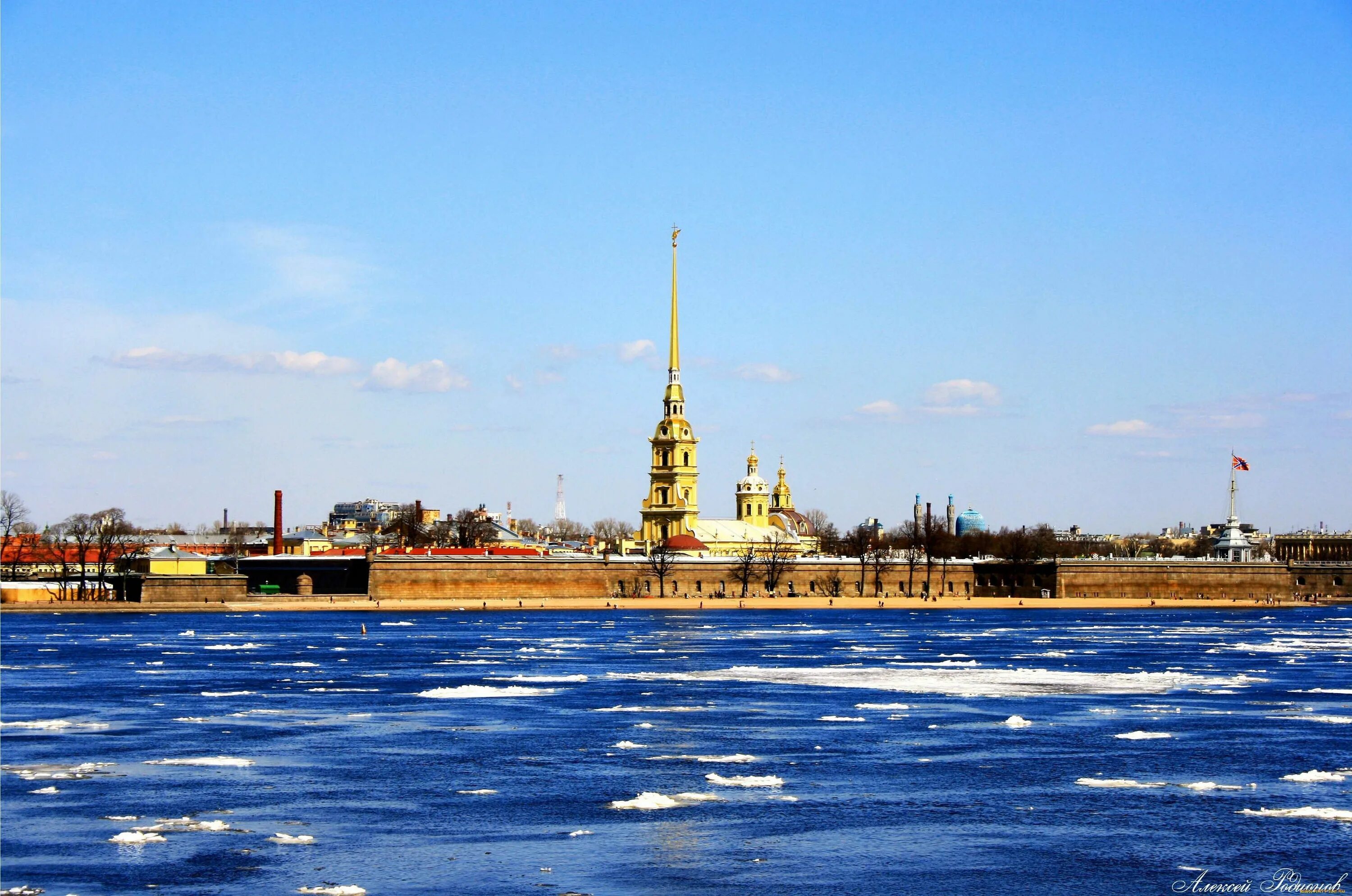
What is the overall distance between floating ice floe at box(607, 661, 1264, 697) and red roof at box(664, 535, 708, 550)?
91.9 metres

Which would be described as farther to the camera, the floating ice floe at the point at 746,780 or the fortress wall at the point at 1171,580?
the fortress wall at the point at 1171,580

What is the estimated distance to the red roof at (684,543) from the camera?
15550 centimetres

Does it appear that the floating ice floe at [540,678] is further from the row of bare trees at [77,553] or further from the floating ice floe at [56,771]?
the row of bare trees at [77,553]

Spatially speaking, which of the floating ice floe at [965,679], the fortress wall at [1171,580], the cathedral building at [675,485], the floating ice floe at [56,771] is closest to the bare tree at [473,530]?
the cathedral building at [675,485]

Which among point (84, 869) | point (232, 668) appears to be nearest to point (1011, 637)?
point (232, 668)

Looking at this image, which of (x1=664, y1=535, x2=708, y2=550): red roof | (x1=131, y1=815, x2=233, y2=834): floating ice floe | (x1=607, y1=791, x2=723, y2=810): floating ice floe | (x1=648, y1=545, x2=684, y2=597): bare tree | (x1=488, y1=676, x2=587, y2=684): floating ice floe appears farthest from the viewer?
(x1=664, y1=535, x2=708, y2=550): red roof

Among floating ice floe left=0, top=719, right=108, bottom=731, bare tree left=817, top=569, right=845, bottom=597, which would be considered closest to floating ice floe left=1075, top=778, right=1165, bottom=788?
floating ice floe left=0, top=719, right=108, bottom=731

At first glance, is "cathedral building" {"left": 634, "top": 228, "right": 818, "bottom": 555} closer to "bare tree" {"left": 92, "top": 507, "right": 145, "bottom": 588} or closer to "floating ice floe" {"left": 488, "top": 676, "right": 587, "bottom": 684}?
"bare tree" {"left": 92, "top": 507, "right": 145, "bottom": 588}

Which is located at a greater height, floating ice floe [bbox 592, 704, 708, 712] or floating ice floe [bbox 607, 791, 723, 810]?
floating ice floe [bbox 592, 704, 708, 712]

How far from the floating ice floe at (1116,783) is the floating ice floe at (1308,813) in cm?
307

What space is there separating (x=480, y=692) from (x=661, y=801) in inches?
817

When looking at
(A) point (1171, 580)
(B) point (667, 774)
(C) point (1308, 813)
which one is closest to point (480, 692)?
(B) point (667, 774)

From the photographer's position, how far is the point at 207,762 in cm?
3609

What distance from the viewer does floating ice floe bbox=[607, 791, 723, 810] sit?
3139 centimetres
